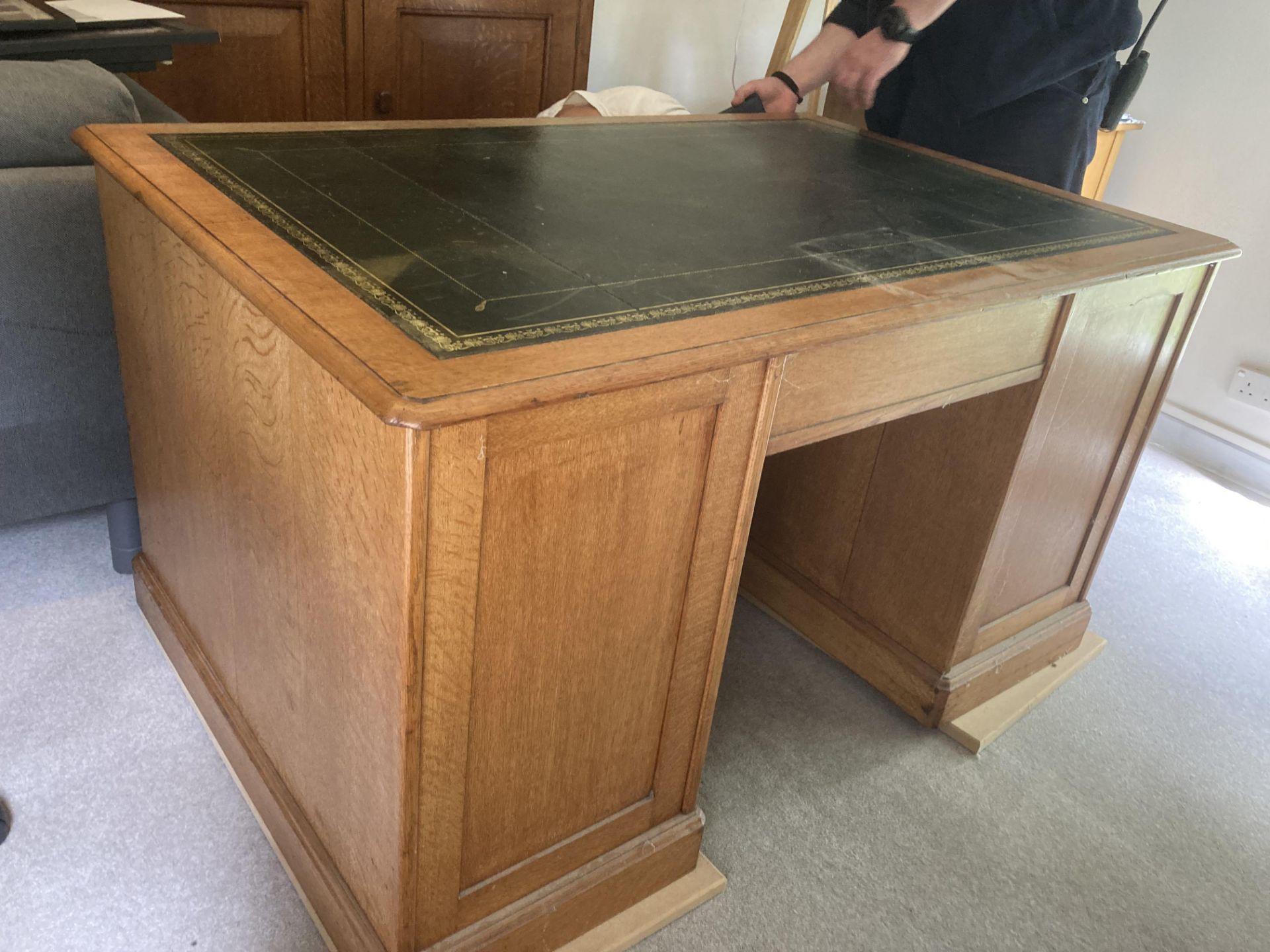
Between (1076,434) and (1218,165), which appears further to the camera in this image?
(1218,165)

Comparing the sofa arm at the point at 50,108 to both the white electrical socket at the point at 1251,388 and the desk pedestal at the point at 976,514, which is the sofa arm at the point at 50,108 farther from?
the white electrical socket at the point at 1251,388

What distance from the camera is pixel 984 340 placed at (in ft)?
3.92

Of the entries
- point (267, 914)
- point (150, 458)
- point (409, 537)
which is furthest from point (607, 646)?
point (150, 458)

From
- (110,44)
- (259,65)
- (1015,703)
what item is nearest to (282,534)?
(1015,703)

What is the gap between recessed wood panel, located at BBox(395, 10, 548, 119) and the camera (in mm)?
2914

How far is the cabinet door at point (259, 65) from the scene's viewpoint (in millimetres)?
2590

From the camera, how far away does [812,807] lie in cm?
144

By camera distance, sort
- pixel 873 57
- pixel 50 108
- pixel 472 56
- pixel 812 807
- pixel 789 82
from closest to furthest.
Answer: pixel 50 108 < pixel 812 807 < pixel 873 57 < pixel 789 82 < pixel 472 56

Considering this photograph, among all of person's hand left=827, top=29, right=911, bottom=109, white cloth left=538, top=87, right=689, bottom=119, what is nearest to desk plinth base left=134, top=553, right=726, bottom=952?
person's hand left=827, top=29, right=911, bottom=109

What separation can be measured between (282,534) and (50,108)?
73cm

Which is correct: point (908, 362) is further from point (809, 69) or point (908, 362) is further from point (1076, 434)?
point (809, 69)

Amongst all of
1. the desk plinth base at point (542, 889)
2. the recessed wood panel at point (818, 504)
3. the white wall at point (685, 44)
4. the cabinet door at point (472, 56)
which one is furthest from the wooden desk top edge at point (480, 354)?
the white wall at point (685, 44)

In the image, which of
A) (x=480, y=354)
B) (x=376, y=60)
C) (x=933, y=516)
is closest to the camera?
(x=480, y=354)

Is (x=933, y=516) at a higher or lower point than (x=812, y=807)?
higher
